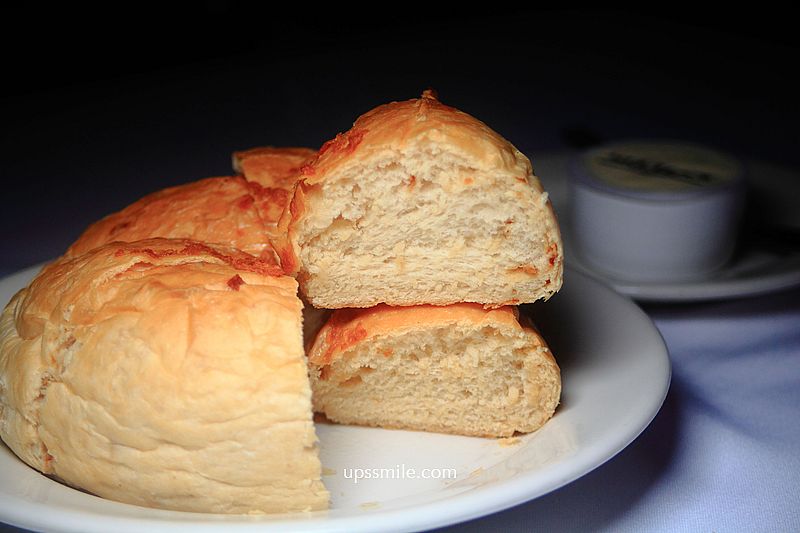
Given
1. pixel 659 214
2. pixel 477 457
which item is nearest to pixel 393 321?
pixel 477 457

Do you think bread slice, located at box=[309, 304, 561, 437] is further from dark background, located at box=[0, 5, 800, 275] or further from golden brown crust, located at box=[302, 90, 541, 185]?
dark background, located at box=[0, 5, 800, 275]

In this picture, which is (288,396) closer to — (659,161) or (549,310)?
(549,310)

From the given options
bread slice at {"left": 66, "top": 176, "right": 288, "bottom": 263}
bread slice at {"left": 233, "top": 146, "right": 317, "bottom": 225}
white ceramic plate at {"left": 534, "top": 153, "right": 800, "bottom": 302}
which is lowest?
white ceramic plate at {"left": 534, "top": 153, "right": 800, "bottom": 302}

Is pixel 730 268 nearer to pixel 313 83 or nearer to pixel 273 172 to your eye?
pixel 273 172

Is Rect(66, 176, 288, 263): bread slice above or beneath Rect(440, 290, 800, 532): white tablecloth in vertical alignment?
above

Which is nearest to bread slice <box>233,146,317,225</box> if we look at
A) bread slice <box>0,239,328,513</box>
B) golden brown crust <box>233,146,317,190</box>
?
golden brown crust <box>233,146,317,190</box>

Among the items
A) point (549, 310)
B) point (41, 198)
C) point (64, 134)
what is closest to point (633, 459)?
point (549, 310)

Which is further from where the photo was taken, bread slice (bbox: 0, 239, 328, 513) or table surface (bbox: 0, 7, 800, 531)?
table surface (bbox: 0, 7, 800, 531)
